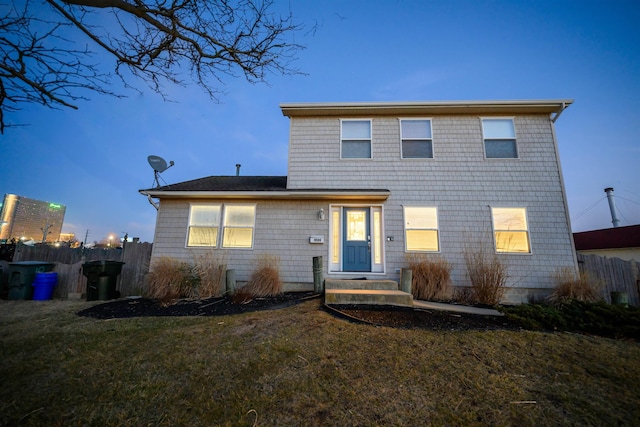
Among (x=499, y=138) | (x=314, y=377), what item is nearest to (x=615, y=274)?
(x=499, y=138)

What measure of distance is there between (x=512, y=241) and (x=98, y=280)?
38.9 feet

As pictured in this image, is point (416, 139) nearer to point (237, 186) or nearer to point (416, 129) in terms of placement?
point (416, 129)

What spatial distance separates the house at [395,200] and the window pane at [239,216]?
0.03 meters

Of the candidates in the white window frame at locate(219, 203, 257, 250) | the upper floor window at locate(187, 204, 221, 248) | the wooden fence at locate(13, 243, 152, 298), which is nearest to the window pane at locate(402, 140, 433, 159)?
the white window frame at locate(219, 203, 257, 250)

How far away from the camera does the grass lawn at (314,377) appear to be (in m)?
1.99

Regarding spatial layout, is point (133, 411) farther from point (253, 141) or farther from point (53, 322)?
point (253, 141)

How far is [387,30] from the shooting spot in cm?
684

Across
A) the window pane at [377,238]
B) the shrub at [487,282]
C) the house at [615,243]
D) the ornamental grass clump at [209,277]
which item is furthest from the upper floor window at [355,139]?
the house at [615,243]

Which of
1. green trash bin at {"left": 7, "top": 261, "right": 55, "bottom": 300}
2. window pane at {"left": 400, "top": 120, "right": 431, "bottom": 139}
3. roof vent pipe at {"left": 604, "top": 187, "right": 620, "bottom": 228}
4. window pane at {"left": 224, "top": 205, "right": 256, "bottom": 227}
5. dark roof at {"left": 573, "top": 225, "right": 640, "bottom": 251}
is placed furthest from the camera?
roof vent pipe at {"left": 604, "top": 187, "right": 620, "bottom": 228}

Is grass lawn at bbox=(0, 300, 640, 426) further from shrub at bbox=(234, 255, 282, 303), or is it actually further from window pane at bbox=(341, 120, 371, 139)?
window pane at bbox=(341, 120, 371, 139)

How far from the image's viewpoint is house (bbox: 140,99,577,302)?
23.9ft

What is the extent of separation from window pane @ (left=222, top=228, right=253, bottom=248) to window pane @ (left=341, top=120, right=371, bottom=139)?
4.54 m

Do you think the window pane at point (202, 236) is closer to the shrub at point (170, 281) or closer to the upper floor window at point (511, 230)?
the shrub at point (170, 281)

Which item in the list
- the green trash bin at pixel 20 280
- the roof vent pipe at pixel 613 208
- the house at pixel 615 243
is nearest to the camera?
the green trash bin at pixel 20 280
